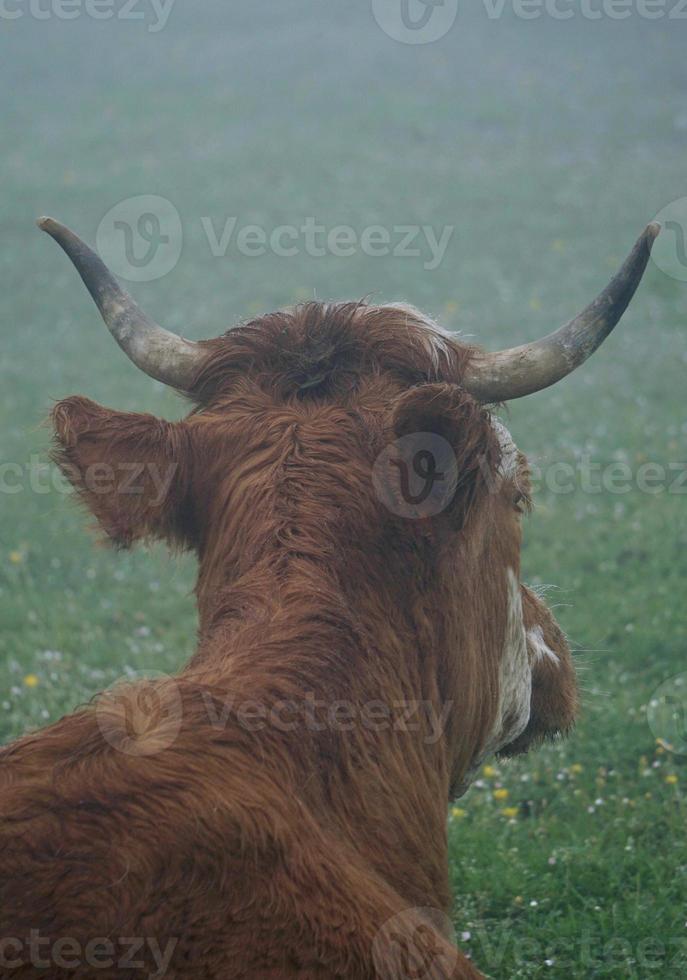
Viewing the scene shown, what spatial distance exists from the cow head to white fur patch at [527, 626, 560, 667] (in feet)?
0.59

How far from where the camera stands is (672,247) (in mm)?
18250

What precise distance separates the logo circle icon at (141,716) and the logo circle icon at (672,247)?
586 inches

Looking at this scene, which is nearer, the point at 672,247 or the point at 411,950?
the point at 411,950

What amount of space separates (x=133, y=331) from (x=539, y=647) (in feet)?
5.51

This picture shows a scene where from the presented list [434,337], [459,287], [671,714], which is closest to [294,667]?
[434,337]

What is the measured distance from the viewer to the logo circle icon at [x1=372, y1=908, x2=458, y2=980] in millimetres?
2516

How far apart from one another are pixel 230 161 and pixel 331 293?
7.66 metres

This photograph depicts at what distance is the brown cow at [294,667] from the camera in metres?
2.35

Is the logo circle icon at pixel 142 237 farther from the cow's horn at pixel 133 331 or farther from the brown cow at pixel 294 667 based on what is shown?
the brown cow at pixel 294 667

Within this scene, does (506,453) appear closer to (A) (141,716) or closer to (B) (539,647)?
(B) (539,647)

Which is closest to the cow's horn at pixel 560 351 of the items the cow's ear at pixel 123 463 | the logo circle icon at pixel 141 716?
the cow's ear at pixel 123 463

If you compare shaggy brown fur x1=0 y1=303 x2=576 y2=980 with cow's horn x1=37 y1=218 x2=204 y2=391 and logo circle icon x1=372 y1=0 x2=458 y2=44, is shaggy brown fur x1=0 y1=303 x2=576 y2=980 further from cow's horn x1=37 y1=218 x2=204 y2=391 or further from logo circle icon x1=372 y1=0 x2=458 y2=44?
logo circle icon x1=372 y1=0 x2=458 y2=44

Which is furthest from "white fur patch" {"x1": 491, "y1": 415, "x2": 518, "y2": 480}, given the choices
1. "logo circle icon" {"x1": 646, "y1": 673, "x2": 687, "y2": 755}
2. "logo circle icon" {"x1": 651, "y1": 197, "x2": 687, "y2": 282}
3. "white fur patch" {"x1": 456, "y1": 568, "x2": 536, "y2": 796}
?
"logo circle icon" {"x1": 651, "y1": 197, "x2": 687, "y2": 282}

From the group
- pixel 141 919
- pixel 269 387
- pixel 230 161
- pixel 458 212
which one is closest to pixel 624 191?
pixel 458 212
